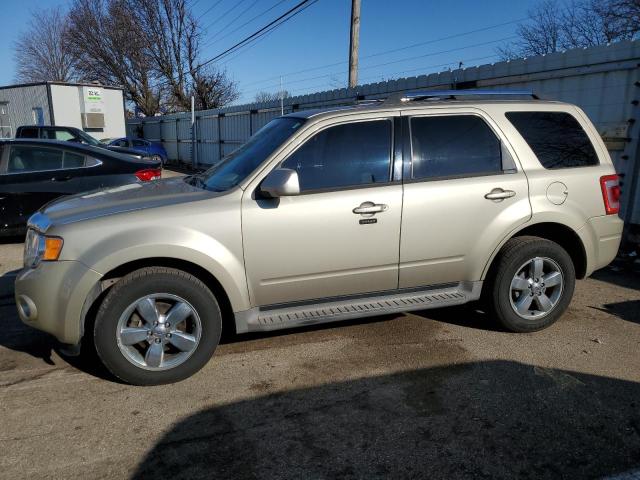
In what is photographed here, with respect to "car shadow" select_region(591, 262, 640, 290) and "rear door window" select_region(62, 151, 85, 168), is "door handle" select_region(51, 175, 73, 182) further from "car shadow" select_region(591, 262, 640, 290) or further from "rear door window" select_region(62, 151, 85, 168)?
"car shadow" select_region(591, 262, 640, 290)

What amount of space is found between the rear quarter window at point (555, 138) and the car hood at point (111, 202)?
2.62 meters

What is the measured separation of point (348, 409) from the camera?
307cm

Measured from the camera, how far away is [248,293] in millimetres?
3484

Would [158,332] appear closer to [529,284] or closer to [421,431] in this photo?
[421,431]

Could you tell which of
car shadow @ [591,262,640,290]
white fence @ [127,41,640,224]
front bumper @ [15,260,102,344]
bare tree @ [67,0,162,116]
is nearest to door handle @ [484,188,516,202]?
white fence @ [127,41,640,224]

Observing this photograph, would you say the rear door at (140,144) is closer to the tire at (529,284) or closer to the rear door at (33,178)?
the rear door at (33,178)

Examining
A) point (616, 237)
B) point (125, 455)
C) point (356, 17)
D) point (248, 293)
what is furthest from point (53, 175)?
point (356, 17)

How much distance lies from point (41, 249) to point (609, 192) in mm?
4465

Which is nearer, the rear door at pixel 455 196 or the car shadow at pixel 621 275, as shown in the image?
the rear door at pixel 455 196

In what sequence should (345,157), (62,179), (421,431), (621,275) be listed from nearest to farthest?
(421,431) < (345,157) < (621,275) < (62,179)

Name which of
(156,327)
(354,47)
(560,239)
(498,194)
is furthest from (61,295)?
(354,47)

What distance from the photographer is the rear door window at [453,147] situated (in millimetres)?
3842

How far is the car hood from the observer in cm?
331

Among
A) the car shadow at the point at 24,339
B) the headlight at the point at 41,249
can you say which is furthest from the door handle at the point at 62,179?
the headlight at the point at 41,249
